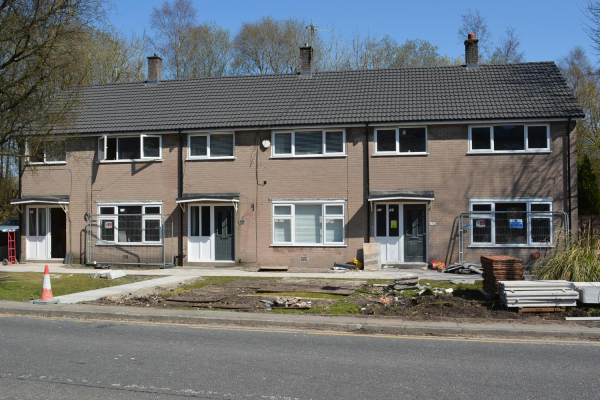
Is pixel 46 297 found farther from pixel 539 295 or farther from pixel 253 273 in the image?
pixel 539 295

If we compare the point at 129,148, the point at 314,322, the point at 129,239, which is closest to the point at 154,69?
the point at 129,148

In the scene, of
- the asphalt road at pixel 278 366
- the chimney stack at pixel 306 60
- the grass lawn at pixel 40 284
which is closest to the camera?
the asphalt road at pixel 278 366

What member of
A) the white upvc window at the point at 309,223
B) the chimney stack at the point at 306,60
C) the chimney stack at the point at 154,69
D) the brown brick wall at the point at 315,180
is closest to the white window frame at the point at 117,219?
the brown brick wall at the point at 315,180

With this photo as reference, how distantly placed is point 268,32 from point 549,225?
1229 inches

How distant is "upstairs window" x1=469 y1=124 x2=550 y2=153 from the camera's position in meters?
21.0

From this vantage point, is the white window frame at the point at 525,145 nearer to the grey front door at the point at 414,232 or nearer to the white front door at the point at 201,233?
the grey front door at the point at 414,232

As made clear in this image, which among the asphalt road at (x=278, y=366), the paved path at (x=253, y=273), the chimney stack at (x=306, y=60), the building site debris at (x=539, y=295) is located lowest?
the asphalt road at (x=278, y=366)

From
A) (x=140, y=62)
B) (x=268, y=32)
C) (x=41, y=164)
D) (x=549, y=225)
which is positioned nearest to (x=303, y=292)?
(x=549, y=225)

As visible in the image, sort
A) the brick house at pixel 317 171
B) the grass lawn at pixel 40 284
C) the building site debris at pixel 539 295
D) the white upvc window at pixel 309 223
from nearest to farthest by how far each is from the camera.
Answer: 1. the building site debris at pixel 539 295
2. the grass lawn at pixel 40 284
3. the brick house at pixel 317 171
4. the white upvc window at pixel 309 223

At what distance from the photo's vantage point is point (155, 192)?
23156 mm

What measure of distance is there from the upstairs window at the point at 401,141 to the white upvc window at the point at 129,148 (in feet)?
28.1

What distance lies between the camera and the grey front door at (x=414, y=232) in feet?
70.4

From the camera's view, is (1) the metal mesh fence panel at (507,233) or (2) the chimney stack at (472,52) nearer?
(1) the metal mesh fence panel at (507,233)

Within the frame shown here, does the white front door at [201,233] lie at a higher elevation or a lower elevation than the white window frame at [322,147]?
lower
